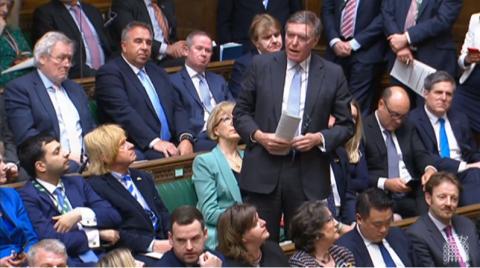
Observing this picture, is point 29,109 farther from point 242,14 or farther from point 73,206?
point 242,14

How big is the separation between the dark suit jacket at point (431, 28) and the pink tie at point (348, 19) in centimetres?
21

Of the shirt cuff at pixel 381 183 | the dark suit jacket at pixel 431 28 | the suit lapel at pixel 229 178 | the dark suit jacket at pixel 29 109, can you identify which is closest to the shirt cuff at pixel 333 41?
the dark suit jacket at pixel 431 28

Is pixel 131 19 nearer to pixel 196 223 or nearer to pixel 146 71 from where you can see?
pixel 146 71

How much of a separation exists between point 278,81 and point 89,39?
2231 mm

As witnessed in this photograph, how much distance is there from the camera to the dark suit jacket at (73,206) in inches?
240

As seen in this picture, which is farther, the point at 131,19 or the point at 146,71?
the point at 131,19

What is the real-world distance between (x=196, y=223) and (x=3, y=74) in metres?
2.11

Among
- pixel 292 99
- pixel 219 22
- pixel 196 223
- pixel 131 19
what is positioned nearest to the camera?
pixel 196 223

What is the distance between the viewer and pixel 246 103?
20.8 ft

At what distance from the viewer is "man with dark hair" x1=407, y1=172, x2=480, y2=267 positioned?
670 centimetres

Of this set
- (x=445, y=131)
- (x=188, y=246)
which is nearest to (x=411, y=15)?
(x=445, y=131)

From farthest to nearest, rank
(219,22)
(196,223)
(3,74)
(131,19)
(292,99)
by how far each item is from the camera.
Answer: (219,22) < (131,19) < (3,74) < (292,99) < (196,223)

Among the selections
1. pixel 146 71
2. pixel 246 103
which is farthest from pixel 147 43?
pixel 246 103

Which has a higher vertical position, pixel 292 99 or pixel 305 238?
pixel 292 99
